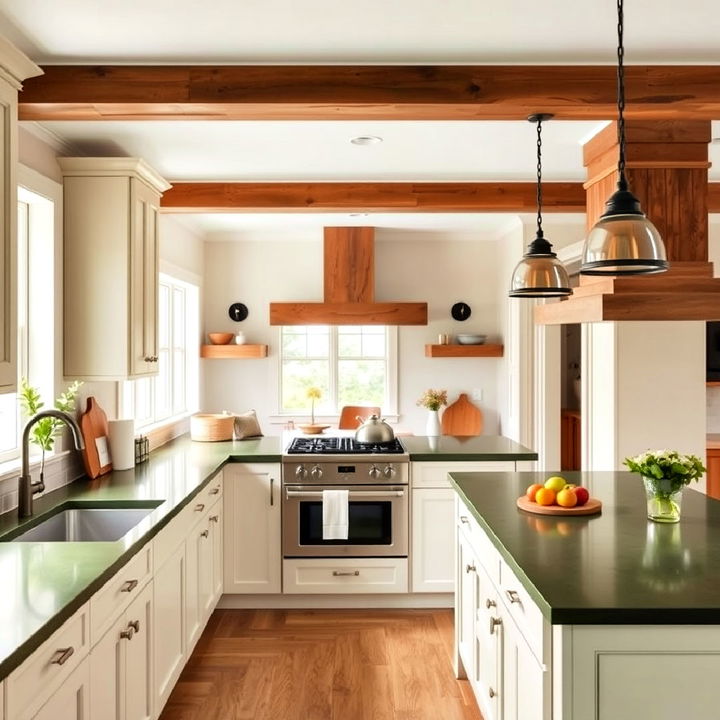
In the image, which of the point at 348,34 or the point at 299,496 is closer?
the point at 348,34

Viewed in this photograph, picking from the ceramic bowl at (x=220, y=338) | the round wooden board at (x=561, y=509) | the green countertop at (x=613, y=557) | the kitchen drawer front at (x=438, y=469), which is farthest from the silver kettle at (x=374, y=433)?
the ceramic bowl at (x=220, y=338)

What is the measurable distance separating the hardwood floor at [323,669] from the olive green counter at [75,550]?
896 millimetres

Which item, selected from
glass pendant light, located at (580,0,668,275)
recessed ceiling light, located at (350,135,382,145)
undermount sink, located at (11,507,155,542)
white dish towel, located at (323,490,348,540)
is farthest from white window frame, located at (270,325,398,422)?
glass pendant light, located at (580,0,668,275)

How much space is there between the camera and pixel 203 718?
3.09m

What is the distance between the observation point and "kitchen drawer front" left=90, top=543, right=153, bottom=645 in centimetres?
210

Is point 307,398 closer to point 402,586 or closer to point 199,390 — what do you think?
point 199,390

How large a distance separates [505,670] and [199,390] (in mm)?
4675

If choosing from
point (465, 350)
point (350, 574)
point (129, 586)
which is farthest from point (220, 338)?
point (129, 586)

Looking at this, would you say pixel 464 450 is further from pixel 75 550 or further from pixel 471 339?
pixel 75 550

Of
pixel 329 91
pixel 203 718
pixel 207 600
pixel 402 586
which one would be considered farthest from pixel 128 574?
pixel 402 586

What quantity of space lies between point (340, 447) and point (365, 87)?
2.37 meters

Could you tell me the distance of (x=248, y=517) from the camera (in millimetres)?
4359

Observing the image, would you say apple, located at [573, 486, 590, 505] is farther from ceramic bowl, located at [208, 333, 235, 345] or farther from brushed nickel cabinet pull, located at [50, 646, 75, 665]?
ceramic bowl, located at [208, 333, 235, 345]

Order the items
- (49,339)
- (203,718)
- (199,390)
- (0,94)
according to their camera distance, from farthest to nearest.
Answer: (199,390)
(49,339)
(203,718)
(0,94)
